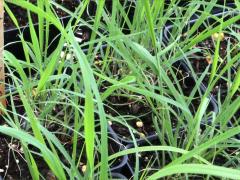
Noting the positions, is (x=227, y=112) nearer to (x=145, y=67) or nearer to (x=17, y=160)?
(x=145, y=67)

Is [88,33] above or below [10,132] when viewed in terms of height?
below

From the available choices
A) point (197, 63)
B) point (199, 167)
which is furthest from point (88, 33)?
point (199, 167)

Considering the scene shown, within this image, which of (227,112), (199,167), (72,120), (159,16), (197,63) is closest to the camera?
(199,167)

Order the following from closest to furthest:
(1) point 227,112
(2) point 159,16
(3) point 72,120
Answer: (1) point 227,112 → (3) point 72,120 → (2) point 159,16

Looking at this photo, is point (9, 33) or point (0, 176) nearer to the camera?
point (0, 176)

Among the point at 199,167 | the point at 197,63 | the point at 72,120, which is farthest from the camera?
the point at 197,63

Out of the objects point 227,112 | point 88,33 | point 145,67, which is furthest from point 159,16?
point 227,112

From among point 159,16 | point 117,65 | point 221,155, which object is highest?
point 159,16

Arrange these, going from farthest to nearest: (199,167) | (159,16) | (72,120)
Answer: (159,16) → (72,120) → (199,167)

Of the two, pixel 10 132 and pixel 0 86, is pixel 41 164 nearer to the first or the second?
pixel 0 86
